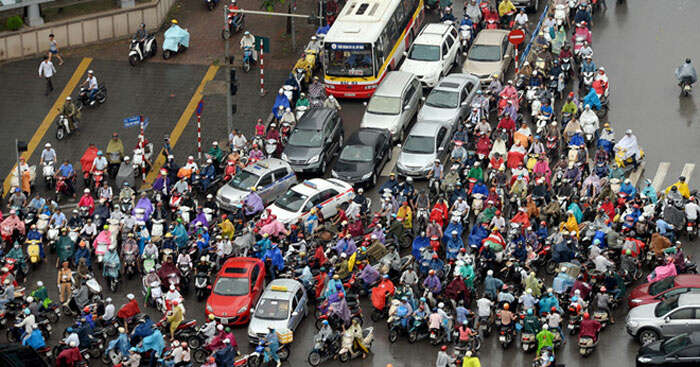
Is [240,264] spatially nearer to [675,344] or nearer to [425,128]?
[425,128]

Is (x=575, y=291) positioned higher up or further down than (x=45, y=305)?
higher up

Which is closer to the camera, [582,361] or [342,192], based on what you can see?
[582,361]

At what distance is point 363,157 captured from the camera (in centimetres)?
4744

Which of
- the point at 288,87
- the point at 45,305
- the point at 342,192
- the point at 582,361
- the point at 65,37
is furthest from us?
the point at 65,37

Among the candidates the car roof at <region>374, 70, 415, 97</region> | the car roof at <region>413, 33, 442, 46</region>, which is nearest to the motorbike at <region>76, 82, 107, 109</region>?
the car roof at <region>374, 70, 415, 97</region>

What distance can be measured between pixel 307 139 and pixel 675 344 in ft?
54.4

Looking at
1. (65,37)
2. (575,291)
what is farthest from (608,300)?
(65,37)

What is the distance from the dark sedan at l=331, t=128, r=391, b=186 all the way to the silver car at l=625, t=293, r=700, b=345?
1170 cm

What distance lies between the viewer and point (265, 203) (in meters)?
46.5

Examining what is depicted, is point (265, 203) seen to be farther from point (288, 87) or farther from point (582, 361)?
point (582, 361)

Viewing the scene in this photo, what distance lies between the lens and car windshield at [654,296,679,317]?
125ft

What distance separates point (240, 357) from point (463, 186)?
36.7 feet

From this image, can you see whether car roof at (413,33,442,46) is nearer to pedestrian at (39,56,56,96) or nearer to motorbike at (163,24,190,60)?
motorbike at (163,24,190,60)

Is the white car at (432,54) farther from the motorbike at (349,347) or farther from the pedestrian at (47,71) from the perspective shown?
the motorbike at (349,347)
